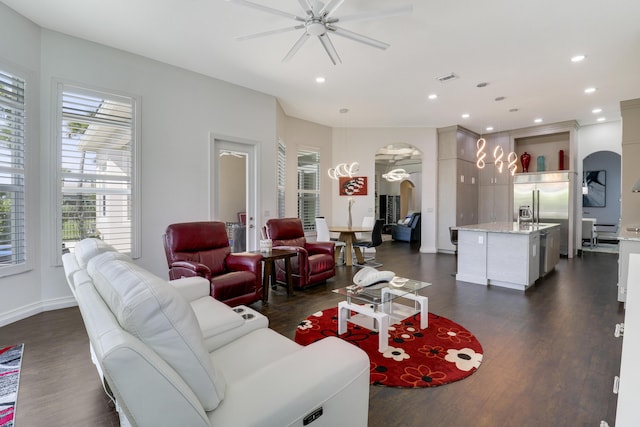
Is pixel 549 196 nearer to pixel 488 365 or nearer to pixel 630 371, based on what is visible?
pixel 488 365

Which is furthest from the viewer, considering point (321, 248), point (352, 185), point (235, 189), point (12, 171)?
point (352, 185)

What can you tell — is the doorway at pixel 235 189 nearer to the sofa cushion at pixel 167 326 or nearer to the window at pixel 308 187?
the window at pixel 308 187

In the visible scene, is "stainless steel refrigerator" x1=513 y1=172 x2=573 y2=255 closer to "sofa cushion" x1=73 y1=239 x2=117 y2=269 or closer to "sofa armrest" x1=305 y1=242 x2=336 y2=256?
"sofa armrest" x1=305 y1=242 x2=336 y2=256

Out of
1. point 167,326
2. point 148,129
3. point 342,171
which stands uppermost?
point 148,129

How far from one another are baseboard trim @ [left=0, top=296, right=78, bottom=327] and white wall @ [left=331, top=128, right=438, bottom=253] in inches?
221

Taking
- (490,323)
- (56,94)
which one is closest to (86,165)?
(56,94)

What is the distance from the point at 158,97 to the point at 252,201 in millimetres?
2085

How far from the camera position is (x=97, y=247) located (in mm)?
1989

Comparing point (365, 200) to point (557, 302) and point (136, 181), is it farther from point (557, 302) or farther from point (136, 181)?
point (136, 181)

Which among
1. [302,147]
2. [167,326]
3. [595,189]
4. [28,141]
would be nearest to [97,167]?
[28,141]

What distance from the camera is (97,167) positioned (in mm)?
3904

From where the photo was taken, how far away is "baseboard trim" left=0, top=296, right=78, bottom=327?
320 centimetres

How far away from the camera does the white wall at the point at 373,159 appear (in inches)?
314

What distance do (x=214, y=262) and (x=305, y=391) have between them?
3.06m
